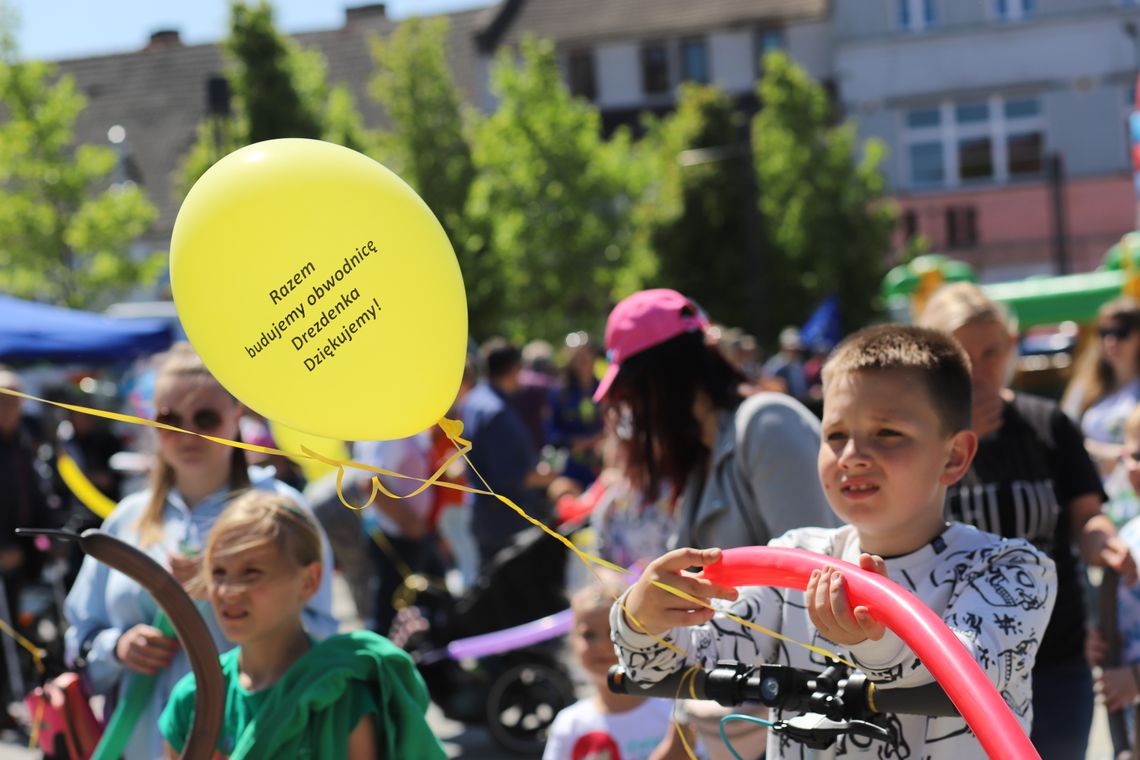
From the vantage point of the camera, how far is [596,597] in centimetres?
438

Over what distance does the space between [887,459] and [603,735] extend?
1971 millimetres

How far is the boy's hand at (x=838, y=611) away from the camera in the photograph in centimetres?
204

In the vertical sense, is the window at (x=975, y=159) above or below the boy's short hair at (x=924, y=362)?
below

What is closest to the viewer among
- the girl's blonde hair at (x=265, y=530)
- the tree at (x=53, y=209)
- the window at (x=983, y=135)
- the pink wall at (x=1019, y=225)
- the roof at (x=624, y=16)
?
the girl's blonde hair at (x=265, y=530)

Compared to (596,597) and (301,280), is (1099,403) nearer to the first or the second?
(596,597)

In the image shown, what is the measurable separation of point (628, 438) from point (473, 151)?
1082 inches

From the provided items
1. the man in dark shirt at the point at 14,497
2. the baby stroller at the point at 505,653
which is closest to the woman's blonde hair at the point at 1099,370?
the baby stroller at the point at 505,653

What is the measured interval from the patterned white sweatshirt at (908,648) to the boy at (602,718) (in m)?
1.45

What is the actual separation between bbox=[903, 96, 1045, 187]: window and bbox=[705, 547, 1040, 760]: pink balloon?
125ft

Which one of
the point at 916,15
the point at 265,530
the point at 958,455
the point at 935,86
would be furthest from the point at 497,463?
the point at 916,15

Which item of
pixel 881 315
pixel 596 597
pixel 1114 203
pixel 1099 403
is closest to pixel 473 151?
pixel 881 315

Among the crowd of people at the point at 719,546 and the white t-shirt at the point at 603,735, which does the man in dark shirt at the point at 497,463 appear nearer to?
the crowd of people at the point at 719,546

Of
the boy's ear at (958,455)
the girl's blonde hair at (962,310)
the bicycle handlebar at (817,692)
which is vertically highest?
the boy's ear at (958,455)

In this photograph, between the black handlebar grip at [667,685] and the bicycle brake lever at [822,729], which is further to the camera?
the black handlebar grip at [667,685]
